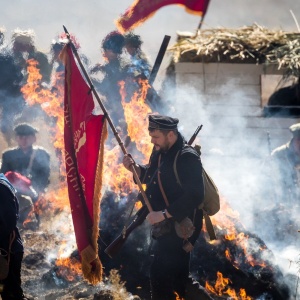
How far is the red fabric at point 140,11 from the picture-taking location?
1128 cm

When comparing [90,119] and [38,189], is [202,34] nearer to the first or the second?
[38,189]

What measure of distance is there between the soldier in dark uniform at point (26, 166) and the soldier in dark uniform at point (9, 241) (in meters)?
4.45

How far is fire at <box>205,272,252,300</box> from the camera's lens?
718cm

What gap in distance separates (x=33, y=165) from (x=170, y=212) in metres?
5.66

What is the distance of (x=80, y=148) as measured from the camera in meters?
6.14

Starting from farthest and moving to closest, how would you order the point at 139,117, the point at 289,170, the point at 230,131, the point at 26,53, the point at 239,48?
the point at 230,131 → the point at 239,48 → the point at 26,53 → the point at 289,170 → the point at 139,117

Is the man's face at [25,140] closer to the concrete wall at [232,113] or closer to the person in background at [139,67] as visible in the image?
the person in background at [139,67]

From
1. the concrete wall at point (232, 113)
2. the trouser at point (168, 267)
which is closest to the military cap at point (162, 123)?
the trouser at point (168, 267)

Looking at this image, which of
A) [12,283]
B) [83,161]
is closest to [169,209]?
[83,161]

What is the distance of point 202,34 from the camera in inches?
504

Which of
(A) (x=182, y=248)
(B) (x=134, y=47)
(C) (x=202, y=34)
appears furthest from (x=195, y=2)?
(A) (x=182, y=248)

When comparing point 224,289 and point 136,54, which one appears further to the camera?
point 136,54

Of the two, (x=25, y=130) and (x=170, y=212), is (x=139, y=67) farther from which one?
(x=170, y=212)

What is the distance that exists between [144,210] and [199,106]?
6753 mm
